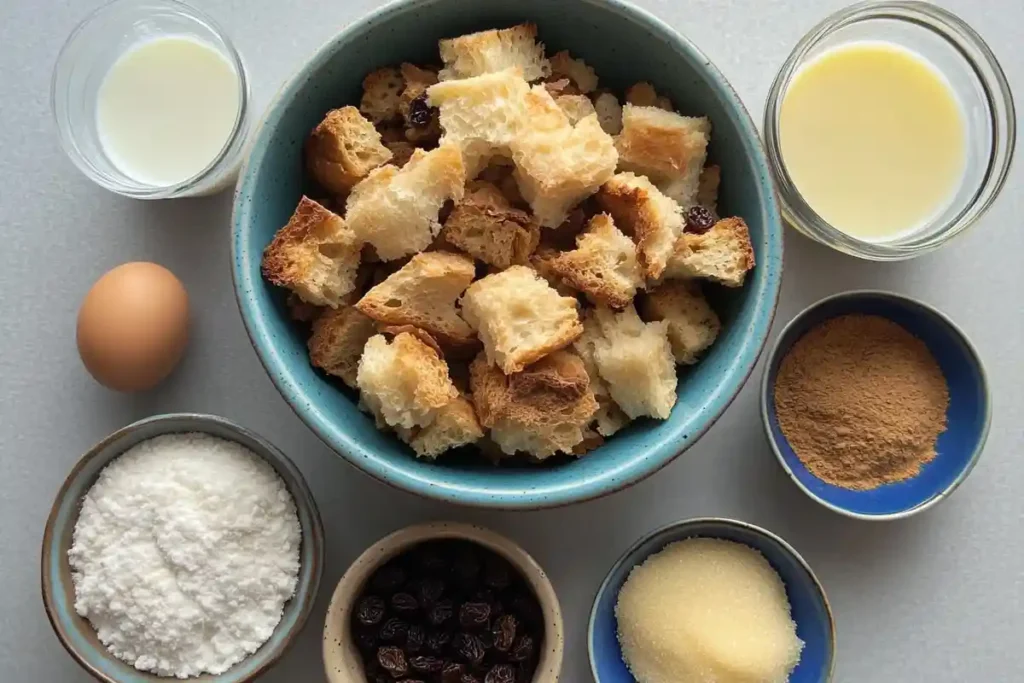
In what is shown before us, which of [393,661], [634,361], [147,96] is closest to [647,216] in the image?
[634,361]

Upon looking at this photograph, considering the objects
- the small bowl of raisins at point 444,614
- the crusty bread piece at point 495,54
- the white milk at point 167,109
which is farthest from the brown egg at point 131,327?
the crusty bread piece at point 495,54

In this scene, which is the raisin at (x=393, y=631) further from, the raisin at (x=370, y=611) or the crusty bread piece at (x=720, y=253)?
the crusty bread piece at (x=720, y=253)

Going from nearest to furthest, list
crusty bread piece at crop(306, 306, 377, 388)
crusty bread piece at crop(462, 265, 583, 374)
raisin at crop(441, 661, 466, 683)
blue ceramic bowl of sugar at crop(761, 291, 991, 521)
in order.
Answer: crusty bread piece at crop(462, 265, 583, 374) < crusty bread piece at crop(306, 306, 377, 388) < raisin at crop(441, 661, 466, 683) < blue ceramic bowl of sugar at crop(761, 291, 991, 521)

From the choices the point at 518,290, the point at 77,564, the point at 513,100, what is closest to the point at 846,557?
the point at 518,290

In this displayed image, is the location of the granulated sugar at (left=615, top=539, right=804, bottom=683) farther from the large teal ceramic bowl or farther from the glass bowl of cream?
the glass bowl of cream

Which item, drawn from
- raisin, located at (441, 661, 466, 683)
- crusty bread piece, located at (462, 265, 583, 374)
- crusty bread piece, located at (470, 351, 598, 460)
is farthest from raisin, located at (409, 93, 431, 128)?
raisin, located at (441, 661, 466, 683)

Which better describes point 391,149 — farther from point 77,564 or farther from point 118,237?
point 77,564

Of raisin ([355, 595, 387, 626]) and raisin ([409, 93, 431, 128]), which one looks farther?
raisin ([355, 595, 387, 626])

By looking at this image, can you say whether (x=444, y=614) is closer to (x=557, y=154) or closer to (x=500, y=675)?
(x=500, y=675)
